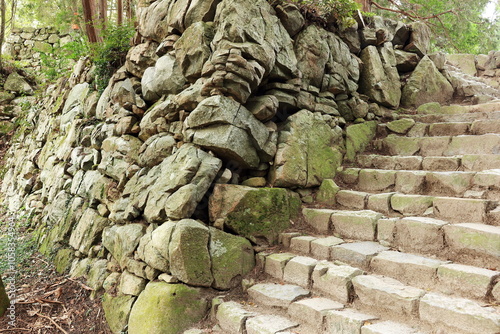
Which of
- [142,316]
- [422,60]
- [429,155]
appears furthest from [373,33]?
[142,316]

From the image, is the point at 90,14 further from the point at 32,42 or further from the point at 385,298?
the point at 385,298

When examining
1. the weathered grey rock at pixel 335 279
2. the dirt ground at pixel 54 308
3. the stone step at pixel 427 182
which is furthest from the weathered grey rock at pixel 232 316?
the stone step at pixel 427 182

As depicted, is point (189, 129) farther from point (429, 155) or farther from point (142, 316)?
point (429, 155)

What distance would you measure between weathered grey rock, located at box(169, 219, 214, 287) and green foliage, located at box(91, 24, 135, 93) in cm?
474

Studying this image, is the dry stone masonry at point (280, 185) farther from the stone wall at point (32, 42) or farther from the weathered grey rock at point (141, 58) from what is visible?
the stone wall at point (32, 42)

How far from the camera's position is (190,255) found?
10.5ft

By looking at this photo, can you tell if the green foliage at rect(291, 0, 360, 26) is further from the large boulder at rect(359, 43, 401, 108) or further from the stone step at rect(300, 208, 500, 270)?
the stone step at rect(300, 208, 500, 270)

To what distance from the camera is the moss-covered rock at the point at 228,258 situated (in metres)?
3.30

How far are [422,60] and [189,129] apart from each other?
512cm

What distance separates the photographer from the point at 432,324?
2.15 m

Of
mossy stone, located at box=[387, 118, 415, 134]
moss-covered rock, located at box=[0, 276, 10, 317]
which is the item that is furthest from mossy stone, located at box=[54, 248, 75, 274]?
mossy stone, located at box=[387, 118, 415, 134]

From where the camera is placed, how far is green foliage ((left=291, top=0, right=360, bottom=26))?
4969mm

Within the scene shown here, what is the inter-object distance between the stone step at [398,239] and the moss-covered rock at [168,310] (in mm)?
1002

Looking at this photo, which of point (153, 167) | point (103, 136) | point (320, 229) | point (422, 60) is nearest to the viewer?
point (320, 229)
